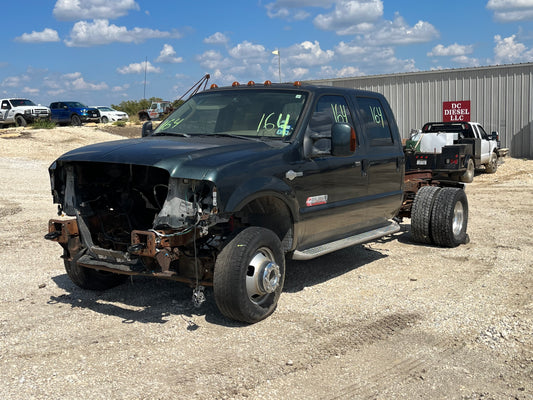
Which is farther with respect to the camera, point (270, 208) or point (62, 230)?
point (270, 208)

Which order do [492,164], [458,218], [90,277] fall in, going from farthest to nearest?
1. [492,164]
2. [458,218]
3. [90,277]

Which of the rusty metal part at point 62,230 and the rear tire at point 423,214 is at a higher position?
the rusty metal part at point 62,230

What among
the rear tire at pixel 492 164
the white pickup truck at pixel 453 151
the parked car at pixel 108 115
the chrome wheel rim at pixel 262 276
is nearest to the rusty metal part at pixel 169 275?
the chrome wheel rim at pixel 262 276

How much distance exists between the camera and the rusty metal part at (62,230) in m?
5.35

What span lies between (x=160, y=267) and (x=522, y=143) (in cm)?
2253

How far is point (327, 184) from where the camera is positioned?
19.6 ft

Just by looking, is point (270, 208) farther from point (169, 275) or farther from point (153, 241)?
point (153, 241)

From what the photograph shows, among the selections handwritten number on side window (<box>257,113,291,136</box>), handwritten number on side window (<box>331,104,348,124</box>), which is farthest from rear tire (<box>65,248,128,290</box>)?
handwritten number on side window (<box>331,104,348,124</box>)

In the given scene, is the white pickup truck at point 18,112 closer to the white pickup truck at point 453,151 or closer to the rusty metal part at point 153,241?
the white pickup truck at point 453,151

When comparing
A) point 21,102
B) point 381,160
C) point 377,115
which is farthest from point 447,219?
point 21,102

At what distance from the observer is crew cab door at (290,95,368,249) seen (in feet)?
18.7

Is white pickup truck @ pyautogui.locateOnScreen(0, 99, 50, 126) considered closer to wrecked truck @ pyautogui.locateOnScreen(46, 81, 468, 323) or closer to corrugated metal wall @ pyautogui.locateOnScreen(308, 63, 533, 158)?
corrugated metal wall @ pyautogui.locateOnScreen(308, 63, 533, 158)

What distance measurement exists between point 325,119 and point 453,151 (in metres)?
6.13

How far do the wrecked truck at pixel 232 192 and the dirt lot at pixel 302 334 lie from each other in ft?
1.48
